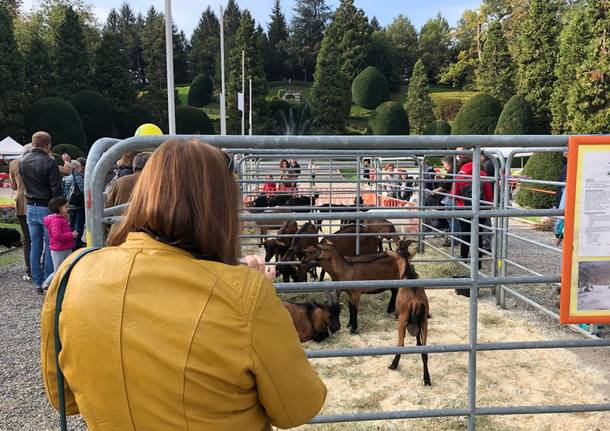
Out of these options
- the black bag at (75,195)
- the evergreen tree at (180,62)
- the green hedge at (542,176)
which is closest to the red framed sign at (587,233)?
the black bag at (75,195)

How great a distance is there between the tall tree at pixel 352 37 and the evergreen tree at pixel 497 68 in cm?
1950

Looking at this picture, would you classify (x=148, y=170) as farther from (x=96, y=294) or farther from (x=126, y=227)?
(x=96, y=294)

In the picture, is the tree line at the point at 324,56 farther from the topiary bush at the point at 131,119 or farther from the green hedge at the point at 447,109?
the green hedge at the point at 447,109

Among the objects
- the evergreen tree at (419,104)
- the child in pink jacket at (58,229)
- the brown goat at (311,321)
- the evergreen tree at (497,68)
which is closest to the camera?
the brown goat at (311,321)

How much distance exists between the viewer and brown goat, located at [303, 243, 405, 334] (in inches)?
198

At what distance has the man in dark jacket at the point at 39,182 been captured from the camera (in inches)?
233

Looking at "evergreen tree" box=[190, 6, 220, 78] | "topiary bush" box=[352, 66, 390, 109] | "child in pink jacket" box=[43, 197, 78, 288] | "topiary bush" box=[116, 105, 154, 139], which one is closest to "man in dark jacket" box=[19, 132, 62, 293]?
"child in pink jacket" box=[43, 197, 78, 288]

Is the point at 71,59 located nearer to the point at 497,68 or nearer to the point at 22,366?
the point at 497,68

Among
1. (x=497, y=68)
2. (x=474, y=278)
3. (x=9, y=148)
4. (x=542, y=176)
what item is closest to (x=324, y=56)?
(x=497, y=68)

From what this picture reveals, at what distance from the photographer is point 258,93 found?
156 feet

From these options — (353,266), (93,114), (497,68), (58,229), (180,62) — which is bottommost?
(353,266)

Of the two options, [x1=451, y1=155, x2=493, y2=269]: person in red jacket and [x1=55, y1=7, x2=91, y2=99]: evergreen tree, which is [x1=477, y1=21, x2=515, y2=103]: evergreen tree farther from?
[x1=451, y1=155, x2=493, y2=269]: person in red jacket

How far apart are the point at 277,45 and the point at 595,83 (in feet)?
183

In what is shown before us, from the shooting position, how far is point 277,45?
74375mm
